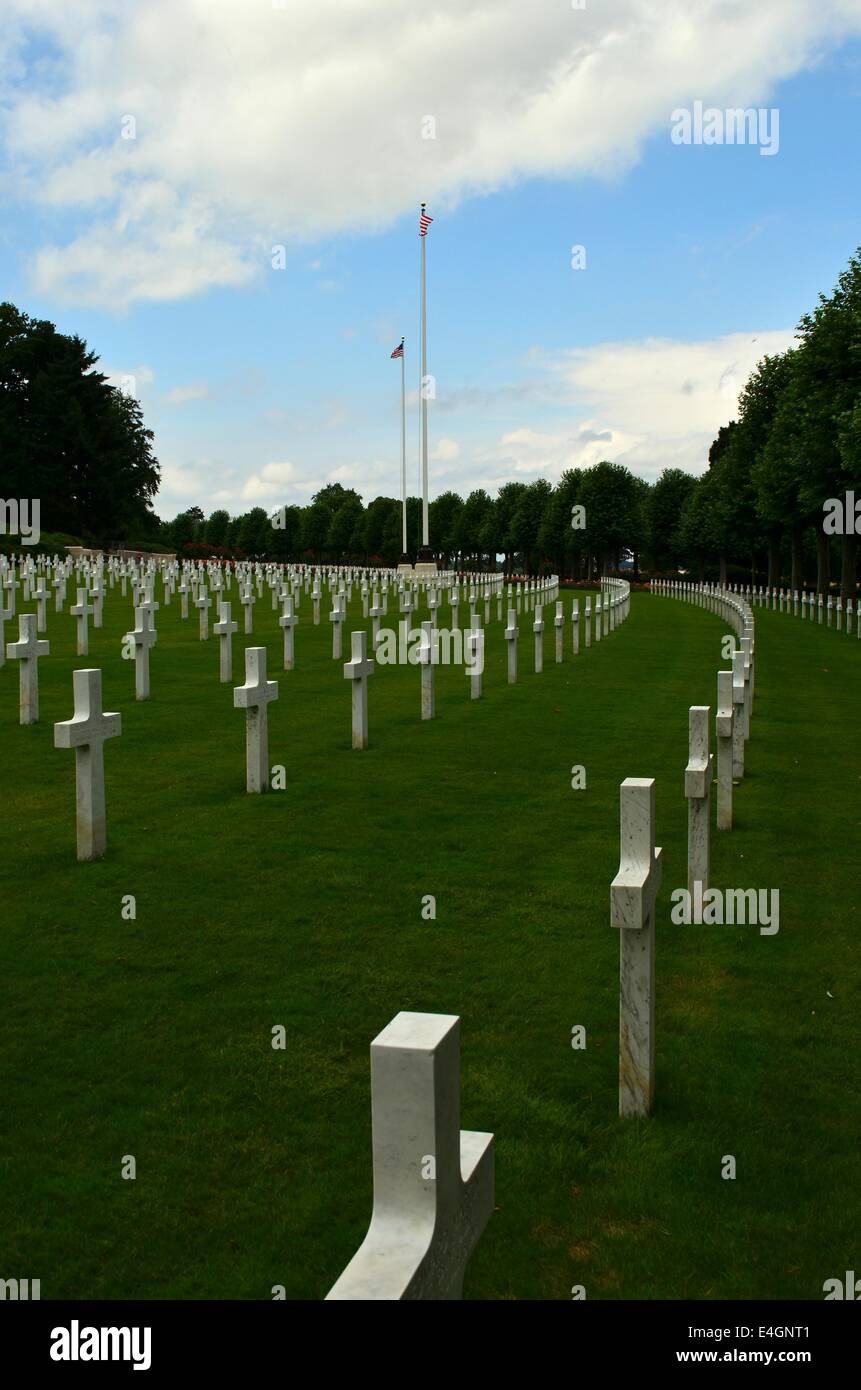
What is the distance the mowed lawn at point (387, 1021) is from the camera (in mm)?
3869

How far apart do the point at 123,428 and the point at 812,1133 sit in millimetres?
94022

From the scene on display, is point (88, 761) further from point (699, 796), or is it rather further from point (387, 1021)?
point (699, 796)

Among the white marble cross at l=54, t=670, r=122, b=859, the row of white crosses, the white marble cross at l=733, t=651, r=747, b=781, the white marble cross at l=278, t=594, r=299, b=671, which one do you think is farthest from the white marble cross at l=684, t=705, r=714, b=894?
the row of white crosses

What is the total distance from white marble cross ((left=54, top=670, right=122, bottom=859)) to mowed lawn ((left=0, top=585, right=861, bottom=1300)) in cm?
26

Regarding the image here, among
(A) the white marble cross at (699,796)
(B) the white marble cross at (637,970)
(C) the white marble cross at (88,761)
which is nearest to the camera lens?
(B) the white marble cross at (637,970)

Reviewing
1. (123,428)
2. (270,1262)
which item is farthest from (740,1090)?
(123,428)

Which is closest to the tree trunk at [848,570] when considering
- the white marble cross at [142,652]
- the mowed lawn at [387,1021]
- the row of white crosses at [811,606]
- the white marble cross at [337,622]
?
the row of white crosses at [811,606]

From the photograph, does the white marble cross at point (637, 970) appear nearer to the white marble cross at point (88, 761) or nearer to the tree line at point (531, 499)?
the white marble cross at point (88, 761)

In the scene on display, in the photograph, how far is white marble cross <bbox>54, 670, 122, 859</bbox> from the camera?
8.24 meters

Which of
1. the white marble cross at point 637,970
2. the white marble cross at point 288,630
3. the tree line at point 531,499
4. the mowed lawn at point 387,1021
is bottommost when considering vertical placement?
the mowed lawn at point 387,1021

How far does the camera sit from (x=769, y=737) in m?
14.6

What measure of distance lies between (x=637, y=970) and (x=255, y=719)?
6344 millimetres

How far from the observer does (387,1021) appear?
5.48 metres

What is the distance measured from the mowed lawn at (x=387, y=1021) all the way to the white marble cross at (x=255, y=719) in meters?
0.23
